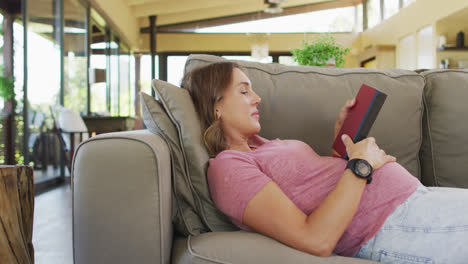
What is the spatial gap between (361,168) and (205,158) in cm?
47

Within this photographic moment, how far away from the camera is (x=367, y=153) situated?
1207 millimetres

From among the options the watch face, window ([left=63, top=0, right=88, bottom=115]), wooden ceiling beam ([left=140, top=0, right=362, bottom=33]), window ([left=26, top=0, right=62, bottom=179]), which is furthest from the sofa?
wooden ceiling beam ([left=140, top=0, right=362, bottom=33])

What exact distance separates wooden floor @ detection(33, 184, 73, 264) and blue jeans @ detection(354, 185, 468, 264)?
1562 mm

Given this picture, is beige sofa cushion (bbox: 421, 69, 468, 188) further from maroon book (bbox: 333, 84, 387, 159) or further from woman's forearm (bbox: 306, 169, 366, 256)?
woman's forearm (bbox: 306, 169, 366, 256)

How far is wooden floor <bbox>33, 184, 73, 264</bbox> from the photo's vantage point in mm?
2148

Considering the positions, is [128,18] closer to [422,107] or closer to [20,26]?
[20,26]

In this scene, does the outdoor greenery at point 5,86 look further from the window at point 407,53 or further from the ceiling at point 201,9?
the window at point 407,53

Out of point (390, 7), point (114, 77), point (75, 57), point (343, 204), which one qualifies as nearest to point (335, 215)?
point (343, 204)

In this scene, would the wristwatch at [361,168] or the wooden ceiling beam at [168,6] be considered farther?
the wooden ceiling beam at [168,6]

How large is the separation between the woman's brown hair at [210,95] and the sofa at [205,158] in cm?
13

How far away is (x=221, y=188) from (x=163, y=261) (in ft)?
0.85

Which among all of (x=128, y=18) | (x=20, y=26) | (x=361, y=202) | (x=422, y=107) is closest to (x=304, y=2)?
(x=128, y=18)

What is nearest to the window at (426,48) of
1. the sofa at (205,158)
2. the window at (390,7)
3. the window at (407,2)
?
the window at (407,2)

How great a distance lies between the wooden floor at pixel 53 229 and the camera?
2.15 m
